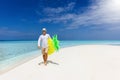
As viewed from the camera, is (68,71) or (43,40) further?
(43,40)

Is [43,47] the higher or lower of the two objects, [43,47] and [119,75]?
the higher

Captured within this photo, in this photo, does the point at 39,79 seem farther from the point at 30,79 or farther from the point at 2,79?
the point at 2,79

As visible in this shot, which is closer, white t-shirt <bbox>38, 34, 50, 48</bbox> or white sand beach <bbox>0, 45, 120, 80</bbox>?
white sand beach <bbox>0, 45, 120, 80</bbox>

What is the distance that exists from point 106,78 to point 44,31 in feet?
13.3

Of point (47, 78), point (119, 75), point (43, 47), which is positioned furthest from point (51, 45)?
point (119, 75)

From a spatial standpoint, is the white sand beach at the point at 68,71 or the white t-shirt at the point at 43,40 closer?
the white sand beach at the point at 68,71

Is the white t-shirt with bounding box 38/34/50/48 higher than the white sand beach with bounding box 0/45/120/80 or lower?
higher

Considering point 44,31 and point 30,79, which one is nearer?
point 30,79

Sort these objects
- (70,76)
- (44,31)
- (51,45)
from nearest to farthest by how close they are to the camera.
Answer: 1. (70,76)
2. (44,31)
3. (51,45)

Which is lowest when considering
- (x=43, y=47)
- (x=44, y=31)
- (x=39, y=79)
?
(x=39, y=79)

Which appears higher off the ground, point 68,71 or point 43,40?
point 43,40

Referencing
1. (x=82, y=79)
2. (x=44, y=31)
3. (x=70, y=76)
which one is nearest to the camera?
(x=82, y=79)

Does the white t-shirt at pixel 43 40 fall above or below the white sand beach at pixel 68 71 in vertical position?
above

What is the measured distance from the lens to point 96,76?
5629 millimetres
